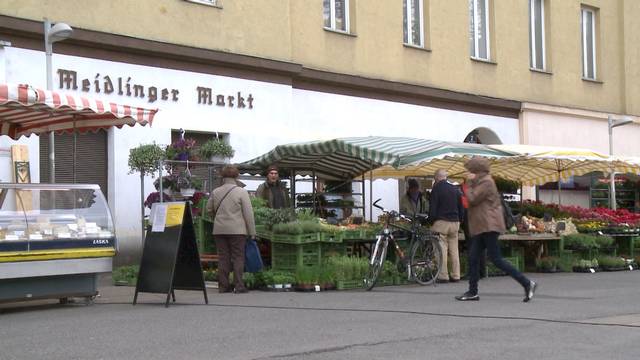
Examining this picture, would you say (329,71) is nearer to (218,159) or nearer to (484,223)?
(218,159)

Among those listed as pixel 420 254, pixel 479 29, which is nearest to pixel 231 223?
pixel 420 254

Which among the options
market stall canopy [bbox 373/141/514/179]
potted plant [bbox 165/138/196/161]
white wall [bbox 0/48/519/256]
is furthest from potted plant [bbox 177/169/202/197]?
market stall canopy [bbox 373/141/514/179]

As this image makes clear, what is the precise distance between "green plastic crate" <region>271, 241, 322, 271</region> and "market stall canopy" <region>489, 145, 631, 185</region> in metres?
4.78

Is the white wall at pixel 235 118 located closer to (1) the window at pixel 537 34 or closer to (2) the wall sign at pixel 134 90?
(2) the wall sign at pixel 134 90

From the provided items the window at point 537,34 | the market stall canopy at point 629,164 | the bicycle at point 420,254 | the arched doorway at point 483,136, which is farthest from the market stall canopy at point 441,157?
the window at point 537,34

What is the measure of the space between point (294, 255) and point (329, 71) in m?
8.15

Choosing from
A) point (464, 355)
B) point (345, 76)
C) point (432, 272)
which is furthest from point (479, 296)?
point (345, 76)

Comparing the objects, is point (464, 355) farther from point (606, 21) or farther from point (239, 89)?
point (606, 21)

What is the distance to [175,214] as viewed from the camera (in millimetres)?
11516

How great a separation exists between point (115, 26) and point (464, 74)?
1098 centimetres

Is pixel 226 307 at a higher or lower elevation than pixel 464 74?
lower

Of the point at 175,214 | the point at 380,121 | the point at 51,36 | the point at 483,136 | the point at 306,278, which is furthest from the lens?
the point at 483,136

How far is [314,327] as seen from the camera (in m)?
9.22

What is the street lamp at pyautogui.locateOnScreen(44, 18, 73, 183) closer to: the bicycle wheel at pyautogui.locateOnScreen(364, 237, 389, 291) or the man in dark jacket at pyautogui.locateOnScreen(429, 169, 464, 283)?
the bicycle wheel at pyautogui.locateOnScreen(364, 237, 389, 291)
